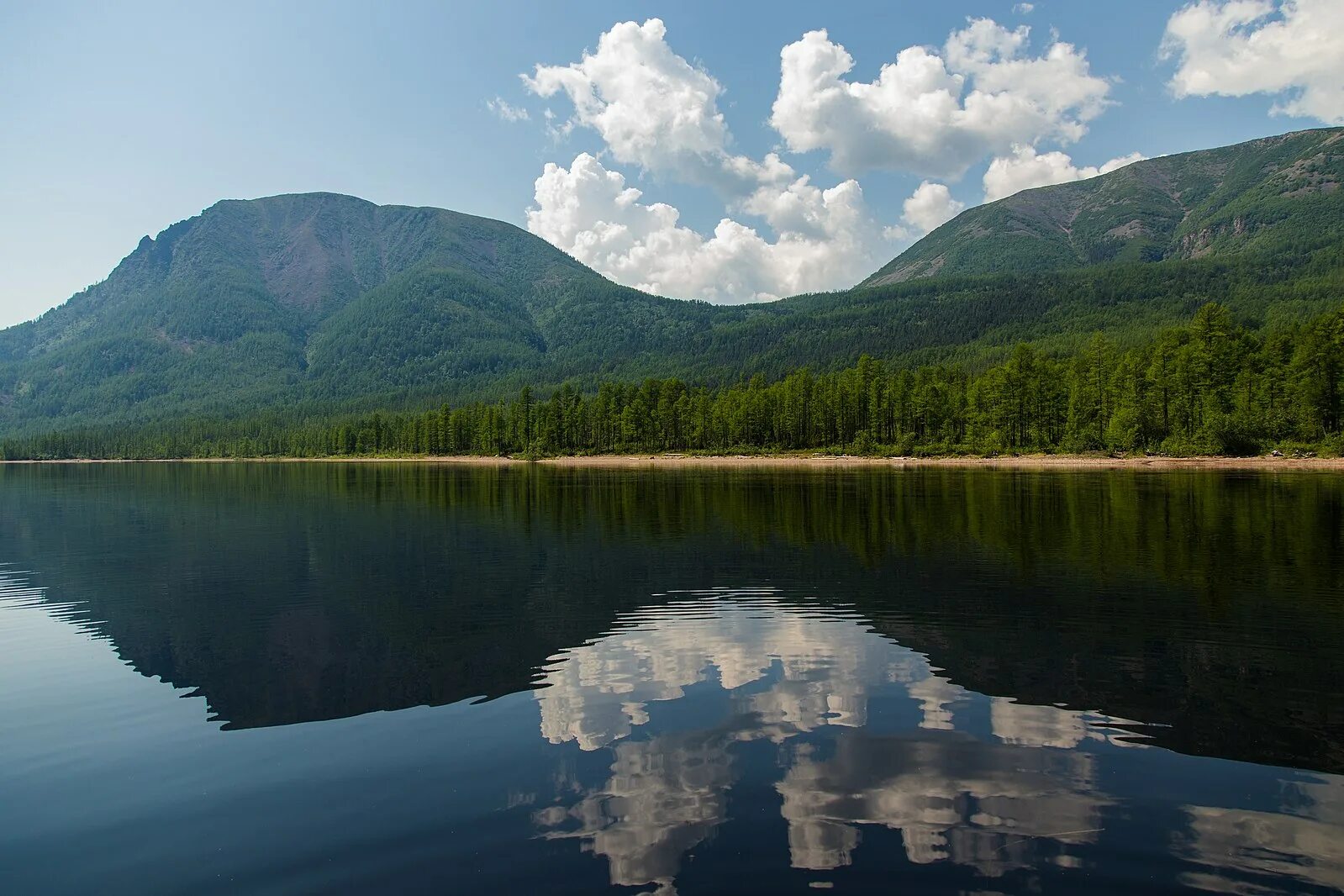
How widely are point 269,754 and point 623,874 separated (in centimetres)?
728

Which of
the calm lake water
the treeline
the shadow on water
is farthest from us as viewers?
the treeline

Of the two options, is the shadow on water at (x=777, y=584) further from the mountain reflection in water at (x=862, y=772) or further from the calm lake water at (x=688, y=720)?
the mountain reflection in water at (x=862, y=772)

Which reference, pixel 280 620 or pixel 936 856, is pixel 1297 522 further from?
pixel 280 620

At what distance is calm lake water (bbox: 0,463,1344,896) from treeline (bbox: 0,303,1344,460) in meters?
66.1

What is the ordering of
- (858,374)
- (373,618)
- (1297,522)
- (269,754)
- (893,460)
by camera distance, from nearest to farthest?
(269,754) → (373,618) → (1297,522) → (893,460) → (858,374)

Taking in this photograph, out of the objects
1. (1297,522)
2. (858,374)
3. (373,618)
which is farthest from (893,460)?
(373,618)

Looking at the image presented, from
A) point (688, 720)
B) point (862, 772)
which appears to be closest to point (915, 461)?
point (688, 720)

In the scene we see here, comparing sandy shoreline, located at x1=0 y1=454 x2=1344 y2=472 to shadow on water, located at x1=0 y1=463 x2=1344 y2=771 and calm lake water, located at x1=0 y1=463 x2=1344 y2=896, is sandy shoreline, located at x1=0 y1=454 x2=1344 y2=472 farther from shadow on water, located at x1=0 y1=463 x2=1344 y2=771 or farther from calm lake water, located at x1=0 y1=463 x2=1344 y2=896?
calm lake water, located at x1=0 y1=463 x2=1344 y2=896

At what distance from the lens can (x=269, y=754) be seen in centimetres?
1229

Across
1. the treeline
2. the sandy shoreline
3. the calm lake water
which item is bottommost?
the calm lake water

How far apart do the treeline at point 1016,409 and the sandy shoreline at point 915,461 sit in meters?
2.54

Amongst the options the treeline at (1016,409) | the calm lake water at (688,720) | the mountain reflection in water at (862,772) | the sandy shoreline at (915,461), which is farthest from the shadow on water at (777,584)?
the treeline at (1016,409)

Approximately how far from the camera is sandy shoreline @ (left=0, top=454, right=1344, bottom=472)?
7806 centimetres

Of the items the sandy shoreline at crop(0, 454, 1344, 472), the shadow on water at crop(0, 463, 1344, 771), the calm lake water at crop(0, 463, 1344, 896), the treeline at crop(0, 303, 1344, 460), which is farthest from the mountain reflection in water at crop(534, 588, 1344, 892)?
the treeline at crop(0, 303, 1344, 460)
